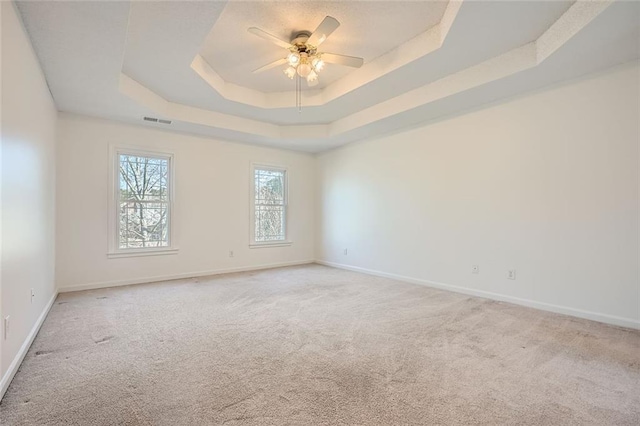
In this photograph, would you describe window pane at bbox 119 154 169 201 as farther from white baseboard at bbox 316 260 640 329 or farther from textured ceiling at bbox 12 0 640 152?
white baseboard at bbox 316 260 640 329

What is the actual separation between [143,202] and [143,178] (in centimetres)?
39

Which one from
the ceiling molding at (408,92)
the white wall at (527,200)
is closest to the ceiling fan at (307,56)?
the ceiling molding at (408,92)

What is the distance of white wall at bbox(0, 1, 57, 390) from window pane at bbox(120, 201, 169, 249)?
1.51 metres

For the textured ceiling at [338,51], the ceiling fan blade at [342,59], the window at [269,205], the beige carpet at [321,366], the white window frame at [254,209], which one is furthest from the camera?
the window at [269,205]

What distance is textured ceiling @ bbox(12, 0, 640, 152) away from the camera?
2512 mm

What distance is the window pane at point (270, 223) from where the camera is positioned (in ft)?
21.3

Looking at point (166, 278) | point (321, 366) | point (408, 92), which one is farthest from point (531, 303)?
point (166, 278)

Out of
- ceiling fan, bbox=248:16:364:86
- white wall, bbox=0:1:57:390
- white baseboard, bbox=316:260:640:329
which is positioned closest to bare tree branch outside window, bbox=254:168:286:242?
white baseboard, bbox=316:260:640:329

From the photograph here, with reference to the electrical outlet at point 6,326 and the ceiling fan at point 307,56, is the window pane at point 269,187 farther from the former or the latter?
the electrical outlet at point 6,326

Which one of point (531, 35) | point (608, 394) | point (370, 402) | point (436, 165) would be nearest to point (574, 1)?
point (531, 35)

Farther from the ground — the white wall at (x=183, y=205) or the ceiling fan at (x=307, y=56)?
the ceiling fan at (x=307, y=56)

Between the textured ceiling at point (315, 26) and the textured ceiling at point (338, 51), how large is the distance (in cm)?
2

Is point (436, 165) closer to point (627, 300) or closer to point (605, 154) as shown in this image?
point (605, 154)

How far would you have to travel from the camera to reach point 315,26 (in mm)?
3113
